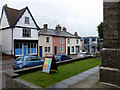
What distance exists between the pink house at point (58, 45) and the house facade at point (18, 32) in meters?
6.16

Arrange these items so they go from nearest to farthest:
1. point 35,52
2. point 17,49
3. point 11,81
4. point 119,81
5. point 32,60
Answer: point 119,81 → point 11,81 → point 32,60 → point 17,49 → point 35,52

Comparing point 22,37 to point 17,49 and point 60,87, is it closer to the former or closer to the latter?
point 17,49

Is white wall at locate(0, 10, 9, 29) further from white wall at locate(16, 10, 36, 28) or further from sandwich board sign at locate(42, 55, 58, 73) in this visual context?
sandwich board sign at locate(42, 55, 58, 73)

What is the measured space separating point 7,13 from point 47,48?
485 inches

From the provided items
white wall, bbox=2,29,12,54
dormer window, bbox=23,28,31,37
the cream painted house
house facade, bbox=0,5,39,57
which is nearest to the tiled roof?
house facade, bbox=0,5,39,57

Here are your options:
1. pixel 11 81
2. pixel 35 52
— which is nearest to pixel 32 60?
pixel 11 81

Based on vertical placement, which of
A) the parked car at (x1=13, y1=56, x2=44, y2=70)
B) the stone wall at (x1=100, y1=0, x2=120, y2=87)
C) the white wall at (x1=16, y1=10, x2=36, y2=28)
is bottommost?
the parked car at (x1=13, y1=56, x2=44, y2=70)

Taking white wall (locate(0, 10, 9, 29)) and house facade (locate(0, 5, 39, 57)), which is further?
white wall (locate(0, 10, 9, 29))

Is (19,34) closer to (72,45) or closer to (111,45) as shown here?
(72,45)

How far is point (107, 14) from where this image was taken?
18.1 ft

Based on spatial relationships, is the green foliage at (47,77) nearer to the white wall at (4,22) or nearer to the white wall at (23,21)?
the white wall at (23,21)

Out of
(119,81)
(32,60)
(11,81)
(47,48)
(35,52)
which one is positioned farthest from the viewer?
(47,48)

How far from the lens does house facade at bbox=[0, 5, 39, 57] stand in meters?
20.3

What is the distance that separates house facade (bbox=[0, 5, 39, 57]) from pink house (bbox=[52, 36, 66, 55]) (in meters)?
6.16
